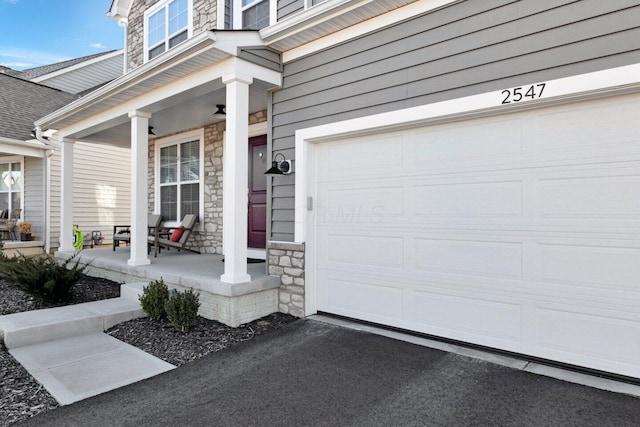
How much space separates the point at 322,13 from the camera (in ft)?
12.7

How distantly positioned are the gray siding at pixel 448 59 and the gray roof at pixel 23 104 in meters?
8.47

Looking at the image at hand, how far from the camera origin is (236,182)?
4.14 m

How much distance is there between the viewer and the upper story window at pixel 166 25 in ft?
23.5

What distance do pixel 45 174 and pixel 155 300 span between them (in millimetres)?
7867

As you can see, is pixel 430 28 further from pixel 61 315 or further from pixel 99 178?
pixel 99 178

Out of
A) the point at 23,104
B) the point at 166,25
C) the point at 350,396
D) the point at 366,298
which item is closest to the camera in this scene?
the point at 350,396

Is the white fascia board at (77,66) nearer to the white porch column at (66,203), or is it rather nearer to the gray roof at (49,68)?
the gray roof at (49,68)

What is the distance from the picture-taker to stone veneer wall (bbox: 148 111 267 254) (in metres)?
6.91

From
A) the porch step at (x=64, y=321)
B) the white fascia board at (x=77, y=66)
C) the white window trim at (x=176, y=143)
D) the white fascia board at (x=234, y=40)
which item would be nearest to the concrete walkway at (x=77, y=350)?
the porch step at (x=64, y=321)

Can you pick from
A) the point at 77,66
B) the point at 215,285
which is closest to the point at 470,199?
the point at 215,285

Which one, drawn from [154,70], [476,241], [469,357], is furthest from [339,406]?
[154,70]

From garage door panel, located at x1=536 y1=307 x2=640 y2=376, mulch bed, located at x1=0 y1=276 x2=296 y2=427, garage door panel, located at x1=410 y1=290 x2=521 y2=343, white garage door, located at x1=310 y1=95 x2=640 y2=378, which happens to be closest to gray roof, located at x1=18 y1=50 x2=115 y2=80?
mulch bed, located at x1=0 y1=276 x2=296 y2=427

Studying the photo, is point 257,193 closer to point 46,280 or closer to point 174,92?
point 174,92

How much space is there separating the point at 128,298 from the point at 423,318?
11.4 feet
